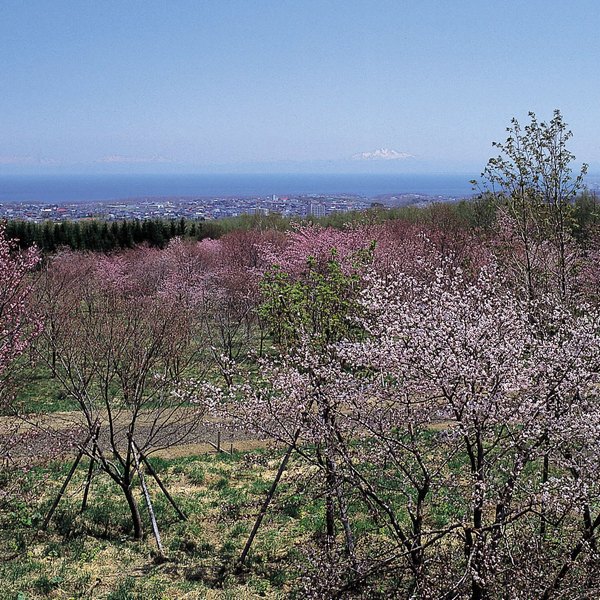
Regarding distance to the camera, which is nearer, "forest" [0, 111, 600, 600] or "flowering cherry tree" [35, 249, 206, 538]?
"forest" [0, 111, 600, 600]

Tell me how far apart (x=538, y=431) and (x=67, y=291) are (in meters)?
16.3

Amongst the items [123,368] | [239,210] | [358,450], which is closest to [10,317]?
[123,368]

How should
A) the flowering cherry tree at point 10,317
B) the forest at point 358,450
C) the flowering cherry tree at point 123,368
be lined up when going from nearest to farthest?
the forest at point 358,450 → the flowering cherry tree at point 10,317 → the flowering cherry tree at point 123,368

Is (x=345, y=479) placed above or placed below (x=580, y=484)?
below

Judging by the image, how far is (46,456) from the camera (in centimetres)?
908

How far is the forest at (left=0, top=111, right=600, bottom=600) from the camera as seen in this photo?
4.83m

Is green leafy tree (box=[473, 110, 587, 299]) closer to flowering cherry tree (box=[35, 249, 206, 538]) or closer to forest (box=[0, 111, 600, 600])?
forest (box=[0, 111, 600, 600])

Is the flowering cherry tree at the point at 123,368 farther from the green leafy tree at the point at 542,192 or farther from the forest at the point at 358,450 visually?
the green leafy tree at the point at 542,192

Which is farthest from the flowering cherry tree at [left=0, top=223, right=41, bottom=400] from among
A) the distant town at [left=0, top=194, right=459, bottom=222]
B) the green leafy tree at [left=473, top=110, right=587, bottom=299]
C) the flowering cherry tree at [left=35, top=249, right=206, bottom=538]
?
the distant town at [left=0, top=194, right=459, bottom=222]

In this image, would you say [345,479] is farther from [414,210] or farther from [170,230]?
[170,230]

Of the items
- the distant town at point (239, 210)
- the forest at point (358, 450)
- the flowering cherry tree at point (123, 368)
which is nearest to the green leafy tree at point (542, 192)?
the forest at point (358, 450)

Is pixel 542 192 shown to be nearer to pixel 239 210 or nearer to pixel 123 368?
pixel 123 368

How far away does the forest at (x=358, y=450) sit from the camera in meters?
4.83

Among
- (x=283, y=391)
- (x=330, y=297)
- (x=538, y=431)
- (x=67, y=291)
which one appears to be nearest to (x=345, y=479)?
(x=283, y=391)
